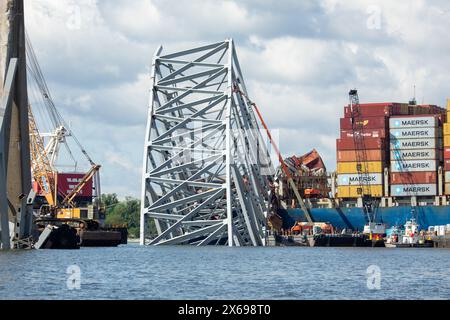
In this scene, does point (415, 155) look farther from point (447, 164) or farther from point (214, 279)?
point (214, 279)

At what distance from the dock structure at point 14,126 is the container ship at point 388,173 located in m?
80.6

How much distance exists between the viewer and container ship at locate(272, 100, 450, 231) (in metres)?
164

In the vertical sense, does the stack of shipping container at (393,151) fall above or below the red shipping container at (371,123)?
below

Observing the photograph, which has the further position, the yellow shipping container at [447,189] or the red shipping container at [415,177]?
the red shipping container at [415,177]

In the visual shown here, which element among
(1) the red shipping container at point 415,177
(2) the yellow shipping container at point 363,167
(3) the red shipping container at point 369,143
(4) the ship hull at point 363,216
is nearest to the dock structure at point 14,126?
(2) the yellow shipping container at point 363,167

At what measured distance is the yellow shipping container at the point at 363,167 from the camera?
166 meters

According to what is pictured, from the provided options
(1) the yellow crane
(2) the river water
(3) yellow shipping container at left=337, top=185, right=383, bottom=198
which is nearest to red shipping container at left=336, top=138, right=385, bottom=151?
(3) yellow shipping container at left=337, top=185, right=383, bottom=198

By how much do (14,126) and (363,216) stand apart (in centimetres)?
8974

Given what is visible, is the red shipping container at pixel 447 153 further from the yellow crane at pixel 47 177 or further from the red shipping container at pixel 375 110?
the yellow crane at pixel 47 177

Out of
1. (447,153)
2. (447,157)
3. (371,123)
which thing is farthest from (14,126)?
(371,123)

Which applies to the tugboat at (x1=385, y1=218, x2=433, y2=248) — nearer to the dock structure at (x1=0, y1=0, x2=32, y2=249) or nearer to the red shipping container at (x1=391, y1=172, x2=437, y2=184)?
the red shipping container at (x1=391, y1=172, x2=437, y2=184)

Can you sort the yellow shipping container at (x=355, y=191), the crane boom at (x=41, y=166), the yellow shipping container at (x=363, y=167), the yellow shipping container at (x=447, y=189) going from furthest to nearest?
the crane boom at (x=41, y=166), the yellow shipping container at (x=355, y=191), the yellow shipping container at (x=363, y=167), the yellow shipping container at (x=447, y=189)

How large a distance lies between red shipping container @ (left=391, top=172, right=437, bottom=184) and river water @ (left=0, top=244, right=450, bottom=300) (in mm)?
83557
